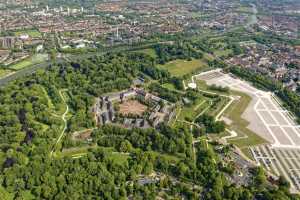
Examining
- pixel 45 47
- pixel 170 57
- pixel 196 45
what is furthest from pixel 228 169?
pixel 45 47

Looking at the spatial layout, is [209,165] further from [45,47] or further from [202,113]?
[45,47]

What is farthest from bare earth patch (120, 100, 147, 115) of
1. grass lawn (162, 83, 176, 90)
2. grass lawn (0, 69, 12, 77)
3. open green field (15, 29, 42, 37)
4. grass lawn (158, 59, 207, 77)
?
open green field (15, 29, 42, 37)

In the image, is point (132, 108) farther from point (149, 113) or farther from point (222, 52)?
point (222, 52)

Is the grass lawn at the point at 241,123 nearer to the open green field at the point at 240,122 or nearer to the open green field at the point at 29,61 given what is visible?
the open green field at the point at 240,122

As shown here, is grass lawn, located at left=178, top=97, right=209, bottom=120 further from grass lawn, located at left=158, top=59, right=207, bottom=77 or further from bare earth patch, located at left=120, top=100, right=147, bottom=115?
grass lawn, located at left=158, top=59, right=207, bottom=77

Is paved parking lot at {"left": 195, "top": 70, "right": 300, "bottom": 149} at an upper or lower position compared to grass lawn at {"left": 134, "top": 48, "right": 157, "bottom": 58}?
lower

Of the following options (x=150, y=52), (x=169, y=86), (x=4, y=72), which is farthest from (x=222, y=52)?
(x=4, y=72)
